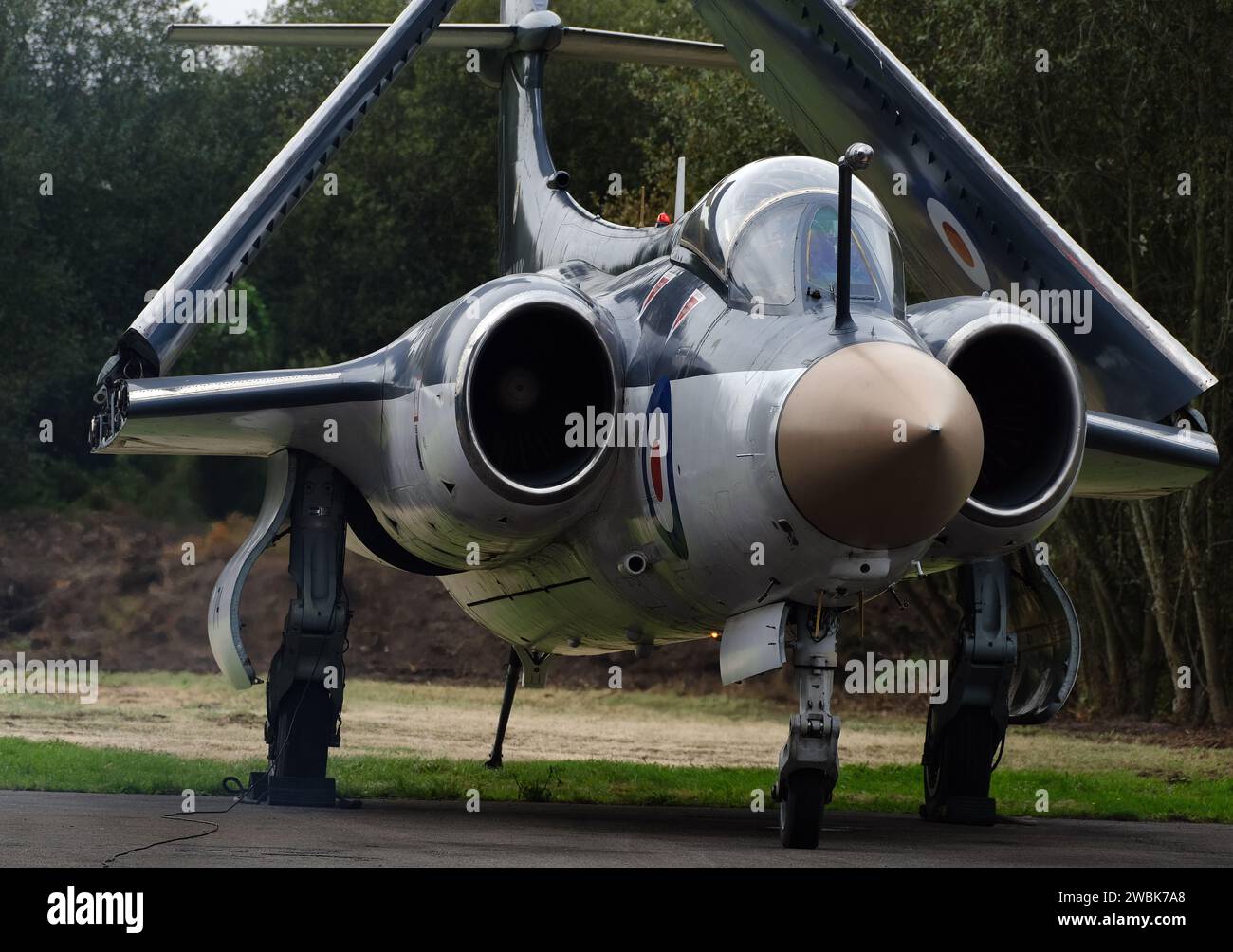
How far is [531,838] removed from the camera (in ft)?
32.8

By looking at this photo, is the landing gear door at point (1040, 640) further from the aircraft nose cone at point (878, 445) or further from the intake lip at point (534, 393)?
the aircraft nose cone at point (878, 445)

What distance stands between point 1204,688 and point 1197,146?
7.47m

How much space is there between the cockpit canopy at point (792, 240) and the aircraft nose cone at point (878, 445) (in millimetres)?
862

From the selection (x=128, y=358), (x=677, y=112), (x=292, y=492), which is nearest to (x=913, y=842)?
(x=292, y=492)

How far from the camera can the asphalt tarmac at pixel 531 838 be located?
845 centimetres

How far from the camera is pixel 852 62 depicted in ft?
39.5

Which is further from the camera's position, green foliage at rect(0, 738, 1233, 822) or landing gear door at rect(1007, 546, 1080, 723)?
green foliage at rect(0, 738, 1233, 822)

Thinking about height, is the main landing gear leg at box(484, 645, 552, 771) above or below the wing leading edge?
below

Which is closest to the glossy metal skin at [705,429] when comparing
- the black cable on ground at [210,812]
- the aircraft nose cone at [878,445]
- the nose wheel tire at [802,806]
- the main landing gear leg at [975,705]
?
the aircraft nose cone at [878,445]

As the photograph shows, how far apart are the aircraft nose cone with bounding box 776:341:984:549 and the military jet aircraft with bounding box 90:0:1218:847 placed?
0.01m

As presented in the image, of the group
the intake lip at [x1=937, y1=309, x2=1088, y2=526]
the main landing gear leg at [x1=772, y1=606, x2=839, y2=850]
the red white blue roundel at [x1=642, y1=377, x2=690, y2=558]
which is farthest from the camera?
the intake lip at [x1=937, y1=309, x2=1088, y2=526]

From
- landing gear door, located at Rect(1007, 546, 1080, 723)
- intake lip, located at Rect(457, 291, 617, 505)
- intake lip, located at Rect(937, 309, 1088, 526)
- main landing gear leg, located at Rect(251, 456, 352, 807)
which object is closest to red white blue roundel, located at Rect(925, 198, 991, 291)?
intake lip, located at Rect(937, 309, 1088, 526)

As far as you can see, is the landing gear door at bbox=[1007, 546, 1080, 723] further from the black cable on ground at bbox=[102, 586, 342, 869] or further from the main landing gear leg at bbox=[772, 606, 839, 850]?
the black cable on ground at bbox=[102, 586, 342, 869]

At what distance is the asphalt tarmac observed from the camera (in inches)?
332
